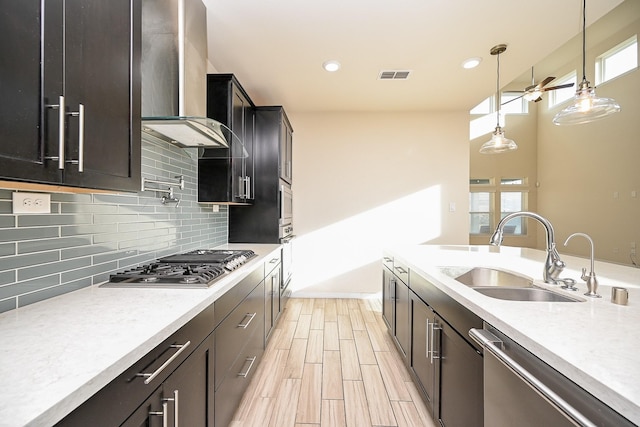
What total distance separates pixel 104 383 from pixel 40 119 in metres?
0.68

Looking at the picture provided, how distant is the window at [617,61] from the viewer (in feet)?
17.2

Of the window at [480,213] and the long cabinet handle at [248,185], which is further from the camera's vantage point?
the window at [480,213]

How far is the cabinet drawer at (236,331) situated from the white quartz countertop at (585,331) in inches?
43.3

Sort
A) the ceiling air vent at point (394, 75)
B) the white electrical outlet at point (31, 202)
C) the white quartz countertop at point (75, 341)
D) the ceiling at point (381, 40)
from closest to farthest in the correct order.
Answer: the white quartz countertop at point (75, 341), the white electrical outlet at point (31, 202), the ceiling at point (381, 40), the ceiling air vent at point (394, 75)

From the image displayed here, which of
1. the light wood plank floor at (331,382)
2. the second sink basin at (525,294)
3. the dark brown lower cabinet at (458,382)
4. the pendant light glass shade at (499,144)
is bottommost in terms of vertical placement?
the light wood plank floor at (331,382)

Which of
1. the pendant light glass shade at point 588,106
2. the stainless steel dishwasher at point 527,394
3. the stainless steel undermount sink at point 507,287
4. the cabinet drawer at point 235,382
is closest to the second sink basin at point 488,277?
the stainless steel undermount sink at point 507,287

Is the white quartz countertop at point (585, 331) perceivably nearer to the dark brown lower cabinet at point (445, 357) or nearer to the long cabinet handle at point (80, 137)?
the dark brown lower cabinet at point (445, 357)

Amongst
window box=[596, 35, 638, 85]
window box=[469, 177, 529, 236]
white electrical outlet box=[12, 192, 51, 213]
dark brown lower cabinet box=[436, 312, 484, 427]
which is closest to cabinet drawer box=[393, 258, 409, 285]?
dark brown lower cabinet box=[436, 312, 484, 427]

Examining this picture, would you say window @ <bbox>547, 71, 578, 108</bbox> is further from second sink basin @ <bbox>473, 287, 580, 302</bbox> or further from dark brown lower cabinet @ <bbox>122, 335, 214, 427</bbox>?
dark brown lower cabinet @ <bbox>122, 335, 214, 427</bbox>

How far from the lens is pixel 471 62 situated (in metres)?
2.89

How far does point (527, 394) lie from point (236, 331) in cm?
132

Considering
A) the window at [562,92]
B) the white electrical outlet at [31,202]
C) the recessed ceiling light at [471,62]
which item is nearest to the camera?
the white electrical outlet at [31,202]

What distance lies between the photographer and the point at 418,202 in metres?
4.35

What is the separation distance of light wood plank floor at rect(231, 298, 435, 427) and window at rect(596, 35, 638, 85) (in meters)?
6.82
